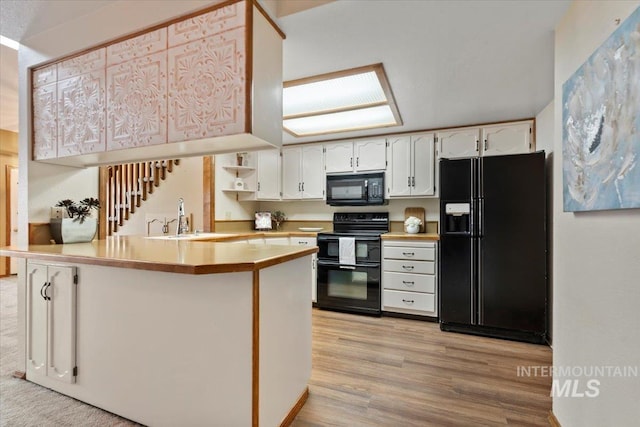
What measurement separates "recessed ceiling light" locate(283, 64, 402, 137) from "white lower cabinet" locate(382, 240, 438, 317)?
1484mm

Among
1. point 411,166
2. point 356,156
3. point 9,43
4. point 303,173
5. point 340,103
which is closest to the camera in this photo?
point 9,43

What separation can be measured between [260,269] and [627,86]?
1.60 meters

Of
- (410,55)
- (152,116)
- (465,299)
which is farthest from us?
(465,299)

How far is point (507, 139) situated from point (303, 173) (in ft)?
8.56

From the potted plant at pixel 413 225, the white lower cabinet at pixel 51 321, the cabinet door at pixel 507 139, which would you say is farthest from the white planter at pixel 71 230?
the cabinet door at pixel 507 139

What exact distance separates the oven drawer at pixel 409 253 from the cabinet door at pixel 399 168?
76cm

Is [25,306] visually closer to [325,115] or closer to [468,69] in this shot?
[325,115]

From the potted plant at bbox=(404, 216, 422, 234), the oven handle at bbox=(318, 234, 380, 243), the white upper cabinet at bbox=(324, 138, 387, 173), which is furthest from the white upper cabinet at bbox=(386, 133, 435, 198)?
the oven handle at bbox=(318, 234, 380, 243)

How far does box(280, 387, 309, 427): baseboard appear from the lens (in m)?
1.63

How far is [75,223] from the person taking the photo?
2270mm

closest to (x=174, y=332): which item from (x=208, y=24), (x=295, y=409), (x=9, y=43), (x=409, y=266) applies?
(x=295, y=409)

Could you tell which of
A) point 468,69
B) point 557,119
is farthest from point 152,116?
point 557,119

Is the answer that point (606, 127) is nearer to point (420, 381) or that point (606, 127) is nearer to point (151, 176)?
point (420, 381)

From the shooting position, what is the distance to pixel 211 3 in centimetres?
162
